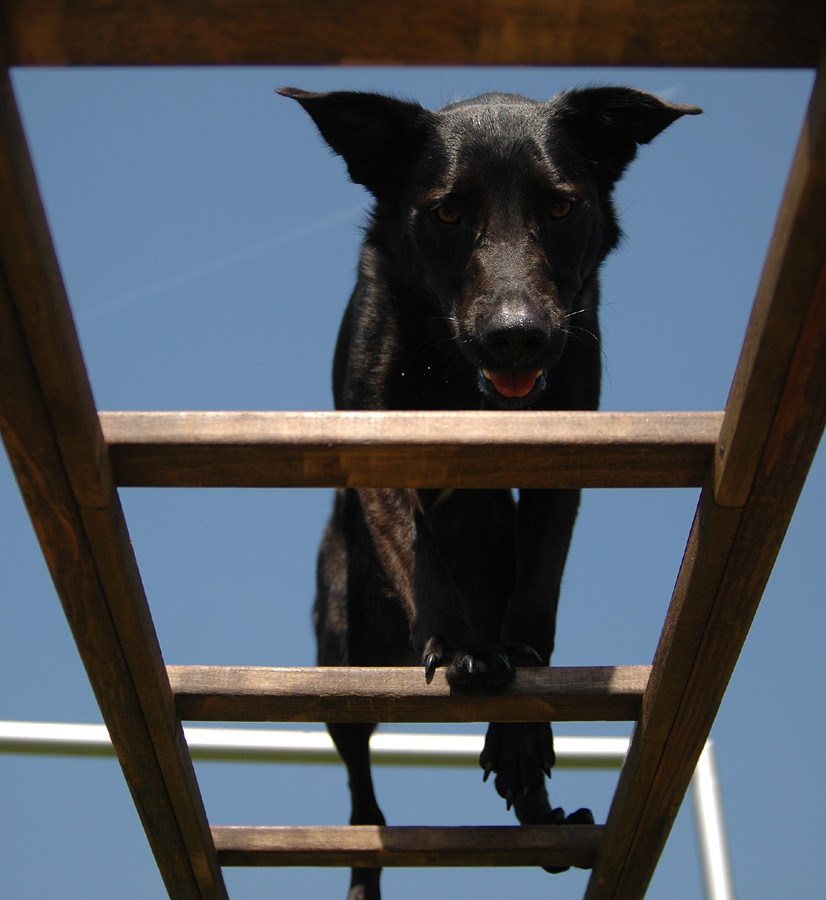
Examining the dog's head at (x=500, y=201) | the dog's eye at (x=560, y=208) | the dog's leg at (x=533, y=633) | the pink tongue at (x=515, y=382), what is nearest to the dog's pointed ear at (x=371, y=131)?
the dog's head at (x=500, y=201)

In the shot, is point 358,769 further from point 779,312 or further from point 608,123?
point 779,312

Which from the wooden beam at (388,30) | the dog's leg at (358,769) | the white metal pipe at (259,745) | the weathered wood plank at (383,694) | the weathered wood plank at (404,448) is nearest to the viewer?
the wooden beam at (388,30)

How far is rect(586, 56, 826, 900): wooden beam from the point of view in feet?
4.70

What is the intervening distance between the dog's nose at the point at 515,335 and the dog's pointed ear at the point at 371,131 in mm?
884

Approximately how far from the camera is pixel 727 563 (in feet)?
5.86

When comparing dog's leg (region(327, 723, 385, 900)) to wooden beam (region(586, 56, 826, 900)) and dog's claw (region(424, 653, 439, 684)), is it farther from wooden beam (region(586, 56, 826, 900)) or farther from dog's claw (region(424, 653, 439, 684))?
dog's claw (region(424, 653, 439, 684))

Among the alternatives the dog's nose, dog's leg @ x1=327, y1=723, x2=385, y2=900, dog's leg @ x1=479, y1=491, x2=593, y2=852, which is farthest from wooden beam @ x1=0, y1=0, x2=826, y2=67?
dog's leg @ x1=327, y1=723, x2=385, y2=900

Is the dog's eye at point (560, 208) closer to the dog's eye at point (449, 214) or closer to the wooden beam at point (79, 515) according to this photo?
the dog's eye at point (449, 214)

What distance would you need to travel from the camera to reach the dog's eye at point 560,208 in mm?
2846

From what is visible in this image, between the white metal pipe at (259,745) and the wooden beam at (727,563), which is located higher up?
the white metal pipe at (259,745)

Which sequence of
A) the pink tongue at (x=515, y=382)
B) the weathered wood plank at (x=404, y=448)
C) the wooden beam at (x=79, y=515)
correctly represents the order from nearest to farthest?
the wooden beam at (x=79, y=515) < the weathered wood plank at (x=404, y=448) < the pink tongue at (x=515, y=382)

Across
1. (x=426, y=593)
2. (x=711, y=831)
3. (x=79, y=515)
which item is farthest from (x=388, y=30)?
(x=711, y=831)

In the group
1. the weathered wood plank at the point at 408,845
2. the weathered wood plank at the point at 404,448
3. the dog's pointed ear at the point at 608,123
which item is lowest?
the weathered wood plank at the point at 408,845

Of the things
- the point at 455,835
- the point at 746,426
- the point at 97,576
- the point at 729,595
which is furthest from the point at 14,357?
the point at 455,835
